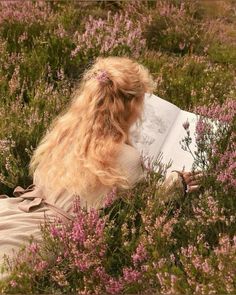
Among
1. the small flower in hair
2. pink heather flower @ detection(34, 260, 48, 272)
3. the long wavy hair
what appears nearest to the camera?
pink heather flower @ detection(34, 260, 48, 272)

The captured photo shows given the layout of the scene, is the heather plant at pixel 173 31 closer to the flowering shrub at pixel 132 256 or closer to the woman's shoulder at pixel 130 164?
the woman's shoulder at pixel 130 164

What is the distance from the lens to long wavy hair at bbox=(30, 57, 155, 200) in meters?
3.48

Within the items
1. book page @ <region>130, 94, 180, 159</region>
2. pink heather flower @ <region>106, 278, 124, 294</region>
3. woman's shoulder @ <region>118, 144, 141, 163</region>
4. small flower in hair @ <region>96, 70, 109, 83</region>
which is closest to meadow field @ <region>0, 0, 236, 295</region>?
pink heather flower @ <region>106, 278, 124, 294</region>

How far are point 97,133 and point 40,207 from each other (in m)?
0.52

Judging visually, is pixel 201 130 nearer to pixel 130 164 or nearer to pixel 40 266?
pixel 130 164

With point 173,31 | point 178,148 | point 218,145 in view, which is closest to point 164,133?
point 178,148

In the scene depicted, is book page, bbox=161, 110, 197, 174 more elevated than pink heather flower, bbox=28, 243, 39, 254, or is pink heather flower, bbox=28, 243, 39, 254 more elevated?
pink heather flower, bbox=28, 243, 39, 254

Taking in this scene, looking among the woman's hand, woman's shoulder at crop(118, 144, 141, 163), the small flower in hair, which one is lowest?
the woman's hand

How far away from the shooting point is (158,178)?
3.47 m

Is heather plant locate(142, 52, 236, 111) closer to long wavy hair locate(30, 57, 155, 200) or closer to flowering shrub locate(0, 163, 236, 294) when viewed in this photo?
long wavy hair locate(30, 57, 155, 200)

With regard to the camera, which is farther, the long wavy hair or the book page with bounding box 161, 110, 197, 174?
the book page with bounding box 161, 110, 197, 174

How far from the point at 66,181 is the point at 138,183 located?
0.39 meters

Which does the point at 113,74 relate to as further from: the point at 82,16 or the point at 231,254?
the point at 82,16

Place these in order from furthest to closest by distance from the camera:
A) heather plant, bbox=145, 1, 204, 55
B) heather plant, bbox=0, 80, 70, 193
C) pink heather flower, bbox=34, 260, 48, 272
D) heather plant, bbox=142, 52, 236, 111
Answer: heather plant, bbox=145, 1, 204, 55 → heather plant, bbox=142, 52, 236, 111 → heather plant, bbox=0, 80, 70, 193 → pink heather flower, bbox=34, 260, 48, 272
